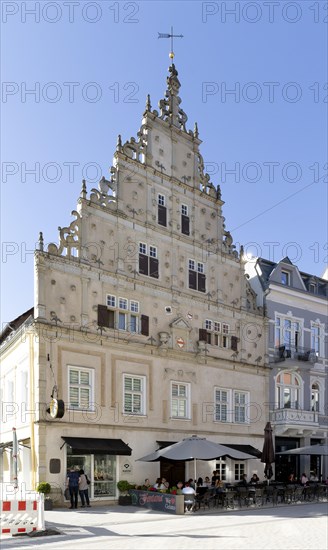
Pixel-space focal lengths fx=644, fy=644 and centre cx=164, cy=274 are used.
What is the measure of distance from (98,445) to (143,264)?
9550 mm

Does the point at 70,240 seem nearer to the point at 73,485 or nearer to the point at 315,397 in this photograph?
the point at 73,485

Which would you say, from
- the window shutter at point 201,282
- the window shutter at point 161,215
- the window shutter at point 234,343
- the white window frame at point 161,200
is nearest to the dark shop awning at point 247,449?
the window shutter at point 234,343

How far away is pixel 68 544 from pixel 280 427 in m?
23.1

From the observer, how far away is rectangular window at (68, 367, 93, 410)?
2880 centimetres

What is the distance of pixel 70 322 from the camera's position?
29234 millimetres

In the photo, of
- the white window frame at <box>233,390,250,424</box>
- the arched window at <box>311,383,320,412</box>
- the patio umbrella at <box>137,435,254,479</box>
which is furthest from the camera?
the arched window at <box>311,383,320,412</box>

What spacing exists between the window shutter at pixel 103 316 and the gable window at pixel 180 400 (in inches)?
213

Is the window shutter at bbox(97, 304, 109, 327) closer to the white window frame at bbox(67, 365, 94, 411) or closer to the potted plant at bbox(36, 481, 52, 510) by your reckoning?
the white window frame at bbox(67, 365, 94, 411)

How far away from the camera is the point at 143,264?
3322 centimetres

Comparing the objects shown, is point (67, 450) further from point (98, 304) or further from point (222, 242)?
point (222, 242)

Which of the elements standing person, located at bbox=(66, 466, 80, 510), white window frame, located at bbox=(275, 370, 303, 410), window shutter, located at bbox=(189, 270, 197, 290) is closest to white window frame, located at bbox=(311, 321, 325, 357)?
white window frame, located at bbox=(275, 370, 303, 410)

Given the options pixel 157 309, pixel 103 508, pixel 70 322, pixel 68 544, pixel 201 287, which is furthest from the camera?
pixel 201 287

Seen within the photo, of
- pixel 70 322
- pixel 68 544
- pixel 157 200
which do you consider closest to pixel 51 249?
pixel 70 322

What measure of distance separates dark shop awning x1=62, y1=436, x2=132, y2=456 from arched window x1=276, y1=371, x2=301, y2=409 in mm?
13307
